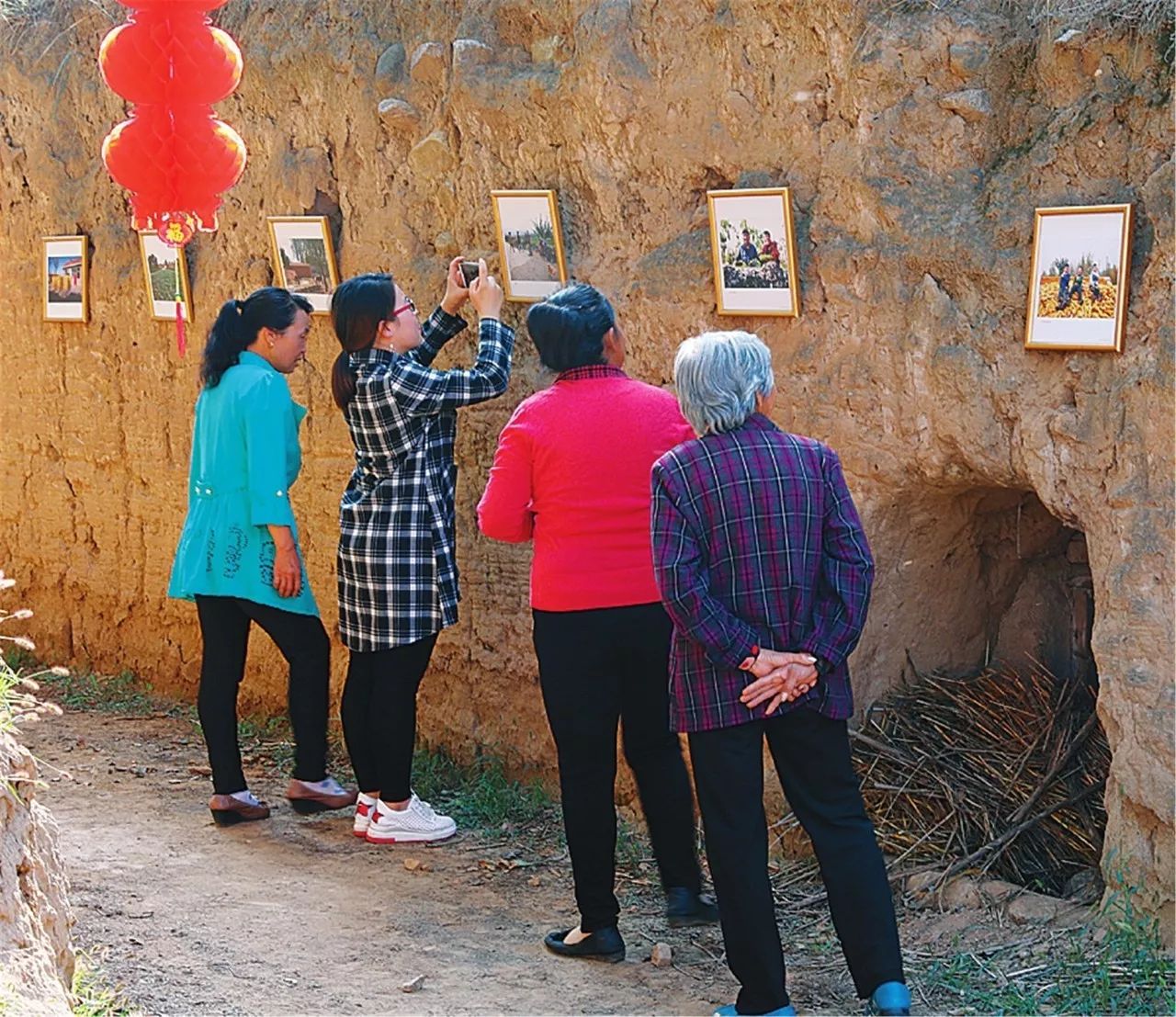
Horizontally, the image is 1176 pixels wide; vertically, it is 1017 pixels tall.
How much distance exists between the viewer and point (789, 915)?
4.97 meters

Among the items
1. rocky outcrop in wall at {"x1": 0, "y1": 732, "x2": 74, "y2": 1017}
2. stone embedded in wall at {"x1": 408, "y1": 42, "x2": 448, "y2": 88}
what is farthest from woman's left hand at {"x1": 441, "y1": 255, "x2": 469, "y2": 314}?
rocky outcrop in wall at {"x1": 0, "y1": 732, "x2": 74, "y2": 1017}

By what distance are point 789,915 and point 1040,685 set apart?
120cm

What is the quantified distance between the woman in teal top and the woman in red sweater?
1.49 metres

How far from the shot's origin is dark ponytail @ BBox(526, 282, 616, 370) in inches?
175

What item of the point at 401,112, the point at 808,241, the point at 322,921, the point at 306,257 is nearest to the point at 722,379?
the point at 808,241

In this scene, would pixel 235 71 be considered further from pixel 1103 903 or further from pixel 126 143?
pixel 1103 903

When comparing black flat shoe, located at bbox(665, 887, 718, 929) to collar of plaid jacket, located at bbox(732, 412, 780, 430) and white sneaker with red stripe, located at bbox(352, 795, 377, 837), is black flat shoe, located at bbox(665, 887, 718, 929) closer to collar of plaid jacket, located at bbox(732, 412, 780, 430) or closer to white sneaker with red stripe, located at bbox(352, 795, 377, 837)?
white sneaker with red stripe, located at bbox(352, 795, 377, 837)

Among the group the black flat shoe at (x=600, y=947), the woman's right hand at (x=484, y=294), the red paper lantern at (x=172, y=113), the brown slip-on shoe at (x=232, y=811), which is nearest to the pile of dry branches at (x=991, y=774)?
the black flat shoe at (x=600, y=947)

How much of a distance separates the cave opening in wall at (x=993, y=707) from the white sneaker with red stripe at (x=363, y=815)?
1.76 meters

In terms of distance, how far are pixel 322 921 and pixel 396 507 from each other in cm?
141

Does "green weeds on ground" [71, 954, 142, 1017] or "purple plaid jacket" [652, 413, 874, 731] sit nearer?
"purple plaid jacket" [652, 413, 874, 731]

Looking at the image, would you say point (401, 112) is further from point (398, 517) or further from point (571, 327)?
point (571, 327)

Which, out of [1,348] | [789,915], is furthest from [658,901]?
[1,348]

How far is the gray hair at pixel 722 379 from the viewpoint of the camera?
392cm
